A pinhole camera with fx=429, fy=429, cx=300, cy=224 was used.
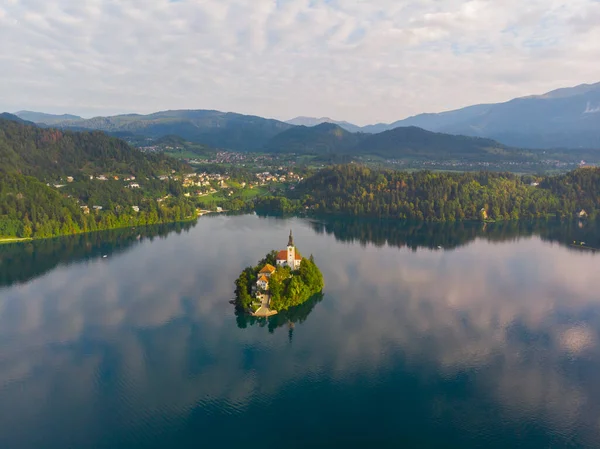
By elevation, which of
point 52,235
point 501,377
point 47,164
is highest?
point 47,164

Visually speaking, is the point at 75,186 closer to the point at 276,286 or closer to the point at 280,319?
the point at 276,286

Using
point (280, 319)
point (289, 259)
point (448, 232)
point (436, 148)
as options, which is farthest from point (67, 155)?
point (436, 148)

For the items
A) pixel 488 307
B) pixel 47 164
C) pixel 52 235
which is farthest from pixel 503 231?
pixel 47 164

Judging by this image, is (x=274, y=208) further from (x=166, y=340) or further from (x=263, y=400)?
(x=263, y=400)

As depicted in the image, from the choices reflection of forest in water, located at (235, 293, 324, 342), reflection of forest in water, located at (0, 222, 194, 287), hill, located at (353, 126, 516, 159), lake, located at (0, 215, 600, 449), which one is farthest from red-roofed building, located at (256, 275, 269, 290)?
hill, located at (353, 126, 516, 159)

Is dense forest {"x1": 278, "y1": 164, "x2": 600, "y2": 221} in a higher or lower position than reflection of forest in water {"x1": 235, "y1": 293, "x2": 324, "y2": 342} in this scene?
higher

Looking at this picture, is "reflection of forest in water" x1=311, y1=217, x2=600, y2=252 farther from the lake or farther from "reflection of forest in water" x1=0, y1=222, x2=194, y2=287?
"reflection of forest in water" x1=0, y1=222, x2=194, y2=287
